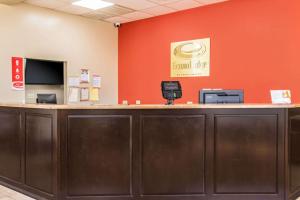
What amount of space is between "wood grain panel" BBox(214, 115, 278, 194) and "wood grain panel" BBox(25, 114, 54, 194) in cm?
192

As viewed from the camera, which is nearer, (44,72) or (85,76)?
(44,72)

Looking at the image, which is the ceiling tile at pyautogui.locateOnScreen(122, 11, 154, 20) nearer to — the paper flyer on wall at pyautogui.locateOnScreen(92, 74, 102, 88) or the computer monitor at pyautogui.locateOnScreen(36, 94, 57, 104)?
the paper flyer on wall at pyautogui.locateOnScreen(92, 74, 102, 88)

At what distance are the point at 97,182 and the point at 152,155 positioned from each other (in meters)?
0.69

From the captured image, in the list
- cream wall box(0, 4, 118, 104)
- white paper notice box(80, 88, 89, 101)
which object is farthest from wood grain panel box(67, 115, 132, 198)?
white paper notice box(80, 88, 89, 101)

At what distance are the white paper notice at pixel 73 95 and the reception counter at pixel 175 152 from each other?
3.46 m

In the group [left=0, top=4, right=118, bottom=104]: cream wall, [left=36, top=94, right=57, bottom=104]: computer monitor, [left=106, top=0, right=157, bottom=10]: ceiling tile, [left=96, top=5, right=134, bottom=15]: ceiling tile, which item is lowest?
[left=36, top=94, right=57, bottom=104]: computer monitor

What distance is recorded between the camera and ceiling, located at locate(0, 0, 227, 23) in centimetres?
642

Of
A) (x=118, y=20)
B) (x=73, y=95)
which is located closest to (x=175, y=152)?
(x=73, y=95)

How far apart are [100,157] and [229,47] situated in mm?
3611

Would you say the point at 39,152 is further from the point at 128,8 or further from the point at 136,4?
the point at 128,8

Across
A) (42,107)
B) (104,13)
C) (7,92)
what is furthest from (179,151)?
(104,13)

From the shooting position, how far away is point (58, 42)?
706 cm

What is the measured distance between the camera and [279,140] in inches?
151

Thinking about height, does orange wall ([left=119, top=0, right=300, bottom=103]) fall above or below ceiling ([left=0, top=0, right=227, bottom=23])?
below
